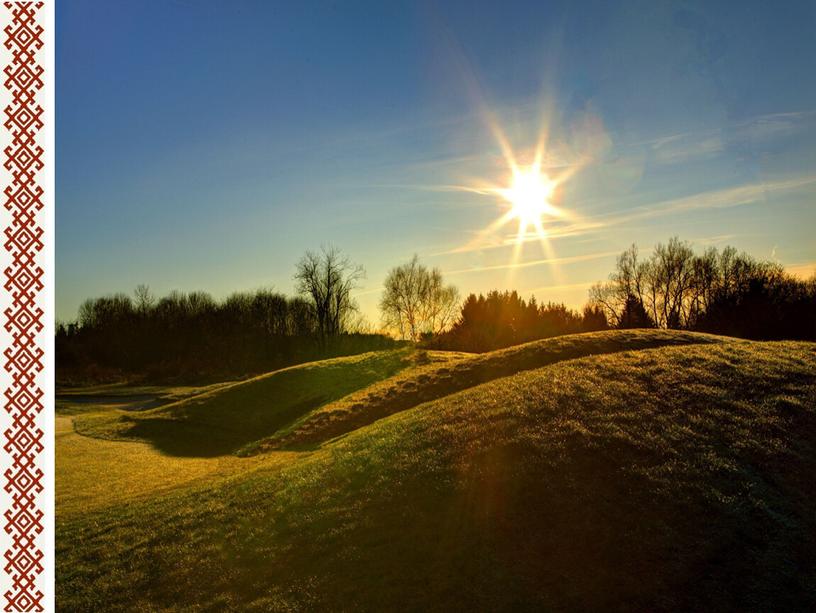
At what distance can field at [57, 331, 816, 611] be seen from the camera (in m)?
11.3

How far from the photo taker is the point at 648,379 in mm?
21344

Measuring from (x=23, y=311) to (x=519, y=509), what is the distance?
1137cm

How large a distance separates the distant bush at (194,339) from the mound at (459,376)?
5263 cm

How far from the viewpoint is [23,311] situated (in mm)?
10547

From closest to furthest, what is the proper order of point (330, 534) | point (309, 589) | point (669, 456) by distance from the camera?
point (309, 589)
point (330, 534)
point (669, 456)

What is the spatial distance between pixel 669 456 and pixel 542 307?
5692cm

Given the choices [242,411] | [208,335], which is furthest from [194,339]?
[242,411]

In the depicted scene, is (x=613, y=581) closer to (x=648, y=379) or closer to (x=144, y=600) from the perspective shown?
(x=144, y=600)

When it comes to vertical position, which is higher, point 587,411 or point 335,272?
point 335,272

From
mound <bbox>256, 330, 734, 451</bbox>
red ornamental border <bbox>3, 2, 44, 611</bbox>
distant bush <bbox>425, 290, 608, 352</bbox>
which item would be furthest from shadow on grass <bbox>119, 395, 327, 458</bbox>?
red ornamental border <bbox>3, 2, 44, 611</bbox>

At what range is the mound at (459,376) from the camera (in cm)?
2978

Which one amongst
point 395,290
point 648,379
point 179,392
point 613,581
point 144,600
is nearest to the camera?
point 613,581

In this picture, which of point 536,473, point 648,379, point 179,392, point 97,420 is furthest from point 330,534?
point 179,392

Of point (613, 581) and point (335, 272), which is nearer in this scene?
point (613, 581)
